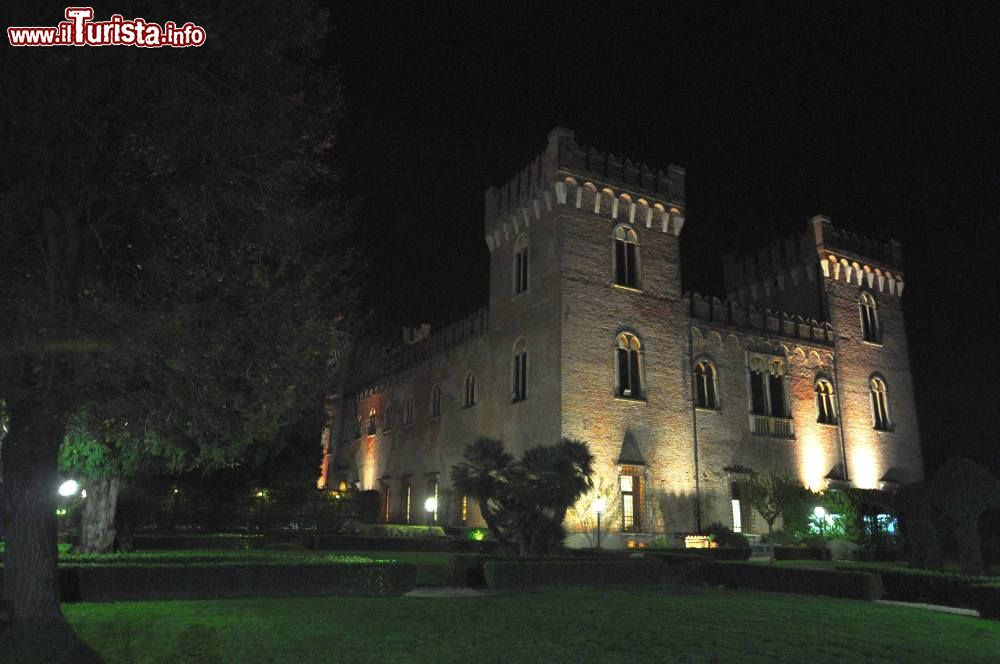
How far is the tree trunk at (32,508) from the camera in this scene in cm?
998

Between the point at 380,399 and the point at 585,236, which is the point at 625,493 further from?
the point at 380,399

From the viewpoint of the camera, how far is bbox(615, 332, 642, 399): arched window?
2680cm

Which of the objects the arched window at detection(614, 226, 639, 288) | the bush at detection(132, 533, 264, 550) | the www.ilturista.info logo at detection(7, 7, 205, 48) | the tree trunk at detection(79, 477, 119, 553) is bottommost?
the bush at detection(132, 533, 264, 550)

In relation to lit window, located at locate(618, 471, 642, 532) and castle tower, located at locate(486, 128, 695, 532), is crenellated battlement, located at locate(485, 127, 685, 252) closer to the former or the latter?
castle tower, located at locate(486, 128, 695, 532)

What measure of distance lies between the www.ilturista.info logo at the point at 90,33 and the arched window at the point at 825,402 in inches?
1144

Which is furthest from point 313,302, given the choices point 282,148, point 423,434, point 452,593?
point 423,434

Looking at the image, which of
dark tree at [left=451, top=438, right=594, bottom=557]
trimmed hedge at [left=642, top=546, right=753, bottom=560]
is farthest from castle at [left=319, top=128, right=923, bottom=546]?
dark tree at [left=451, top=438, right=594, bottom=557]

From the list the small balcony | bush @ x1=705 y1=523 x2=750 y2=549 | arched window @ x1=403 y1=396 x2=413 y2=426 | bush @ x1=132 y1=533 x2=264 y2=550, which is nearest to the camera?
bush @ x1=132 y1=533 x2=264 y2=550

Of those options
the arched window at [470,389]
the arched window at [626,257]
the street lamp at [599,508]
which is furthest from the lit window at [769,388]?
the arched window at [470,389]

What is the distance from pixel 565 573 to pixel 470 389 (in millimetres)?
16915

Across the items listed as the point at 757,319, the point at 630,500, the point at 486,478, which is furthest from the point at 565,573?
the point at 757,319

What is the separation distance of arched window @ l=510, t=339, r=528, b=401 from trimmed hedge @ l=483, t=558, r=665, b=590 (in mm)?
11528

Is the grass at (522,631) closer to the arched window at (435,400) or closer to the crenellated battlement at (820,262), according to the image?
the arched window at (435,400)

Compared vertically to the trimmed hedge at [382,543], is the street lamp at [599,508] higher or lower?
higher
